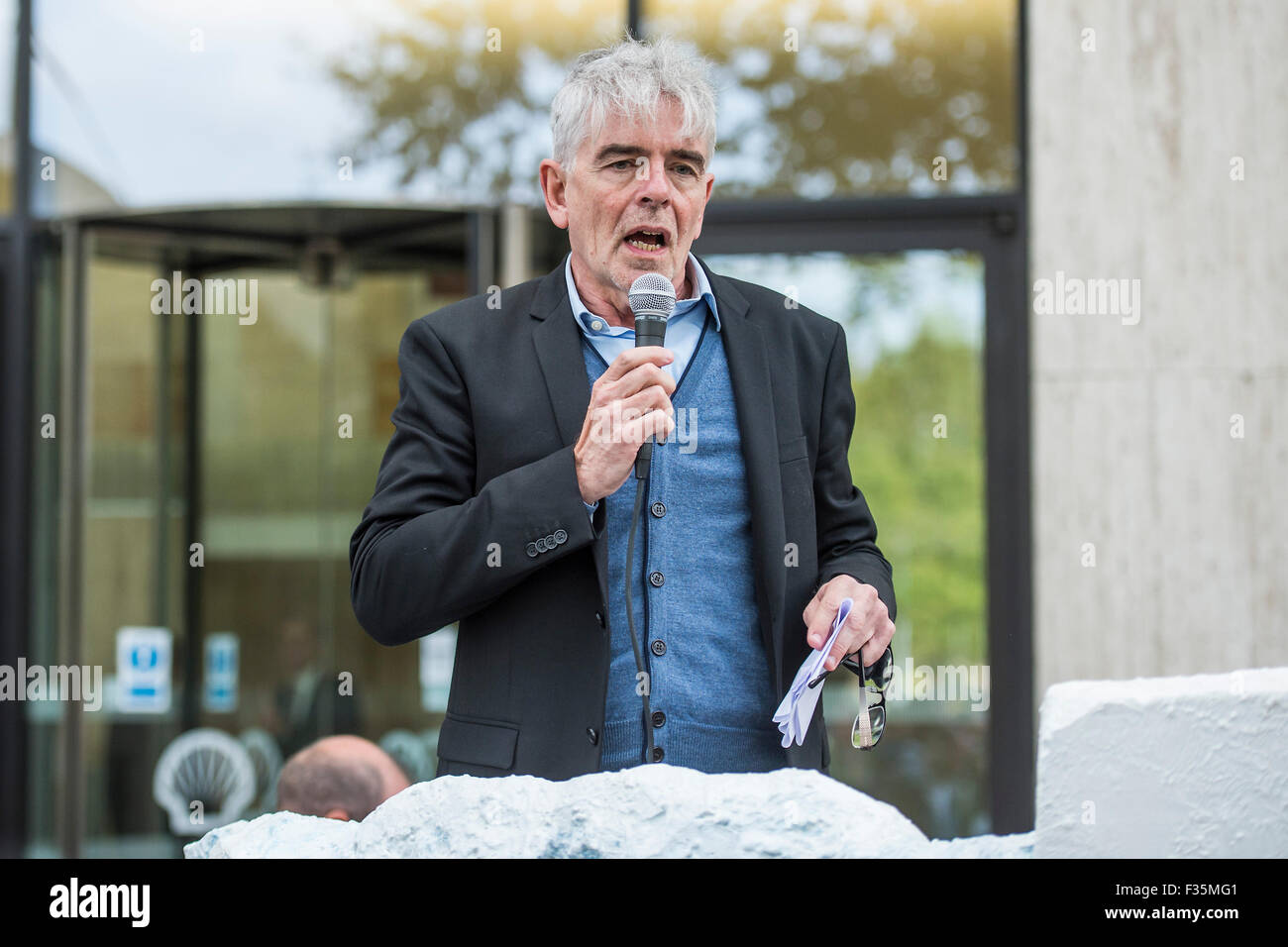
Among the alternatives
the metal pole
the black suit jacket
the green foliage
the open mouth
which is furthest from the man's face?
the metal pole

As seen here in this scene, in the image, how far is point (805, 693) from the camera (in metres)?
1.80

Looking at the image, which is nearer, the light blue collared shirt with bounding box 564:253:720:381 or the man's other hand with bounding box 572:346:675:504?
the man's other hand with bounding box 572:346:675:504

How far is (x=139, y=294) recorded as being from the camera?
246 inches

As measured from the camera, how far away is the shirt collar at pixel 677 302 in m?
2.05

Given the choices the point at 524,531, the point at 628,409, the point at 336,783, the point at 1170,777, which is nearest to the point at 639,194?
the point at 628,409

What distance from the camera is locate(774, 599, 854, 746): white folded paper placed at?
1757 mm

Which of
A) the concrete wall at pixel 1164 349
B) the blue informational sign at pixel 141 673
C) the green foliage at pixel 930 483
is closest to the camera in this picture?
the concrete wall at pixel 1164 349

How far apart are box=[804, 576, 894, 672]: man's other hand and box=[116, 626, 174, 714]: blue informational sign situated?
192 inches

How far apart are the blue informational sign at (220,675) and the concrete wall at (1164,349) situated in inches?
145

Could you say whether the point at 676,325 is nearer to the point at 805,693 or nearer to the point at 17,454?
the point at 805,693

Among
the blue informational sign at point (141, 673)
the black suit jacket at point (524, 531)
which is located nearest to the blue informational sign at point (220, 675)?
the blue informational sign at point (141, 673)

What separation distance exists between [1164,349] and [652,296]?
349 centimetres

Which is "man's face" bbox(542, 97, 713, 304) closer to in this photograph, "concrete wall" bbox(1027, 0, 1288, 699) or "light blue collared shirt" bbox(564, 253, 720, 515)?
"light blue collared shirt" bbox(564, 253, 720, 515)

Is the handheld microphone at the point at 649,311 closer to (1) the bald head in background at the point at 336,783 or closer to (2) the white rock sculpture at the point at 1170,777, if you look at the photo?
(2) the white rock sculpture at the point at 1170,777
